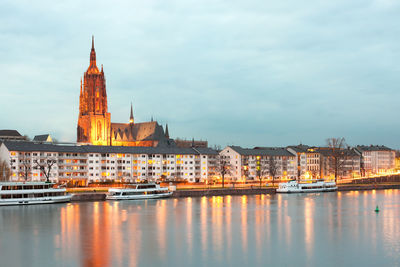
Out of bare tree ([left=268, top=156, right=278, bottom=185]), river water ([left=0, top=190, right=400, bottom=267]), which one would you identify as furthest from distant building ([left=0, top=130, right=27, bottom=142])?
river water ([left=0, top=190, right=400, bottom=267])

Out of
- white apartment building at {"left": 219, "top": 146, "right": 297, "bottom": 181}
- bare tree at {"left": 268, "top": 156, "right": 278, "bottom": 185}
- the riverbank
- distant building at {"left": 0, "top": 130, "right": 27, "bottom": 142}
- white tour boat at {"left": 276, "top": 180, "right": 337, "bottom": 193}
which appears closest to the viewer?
the riverbank

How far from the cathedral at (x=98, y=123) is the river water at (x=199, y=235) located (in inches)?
4060

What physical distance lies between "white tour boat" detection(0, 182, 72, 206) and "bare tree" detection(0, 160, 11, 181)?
2045 centimetres

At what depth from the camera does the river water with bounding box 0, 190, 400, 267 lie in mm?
38625

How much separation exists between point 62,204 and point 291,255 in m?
51.3

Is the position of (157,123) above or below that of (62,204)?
above

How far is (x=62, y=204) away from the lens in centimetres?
8256

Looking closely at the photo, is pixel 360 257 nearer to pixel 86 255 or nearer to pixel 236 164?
pixel 86 255

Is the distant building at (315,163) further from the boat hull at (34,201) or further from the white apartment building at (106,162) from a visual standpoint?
the boat hull at (34,201)

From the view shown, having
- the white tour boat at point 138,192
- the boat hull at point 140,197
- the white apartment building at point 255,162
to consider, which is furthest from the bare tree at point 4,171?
the white apartment building at point 255,162

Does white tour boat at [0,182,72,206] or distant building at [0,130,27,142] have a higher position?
distant building at [0,130,27,142]

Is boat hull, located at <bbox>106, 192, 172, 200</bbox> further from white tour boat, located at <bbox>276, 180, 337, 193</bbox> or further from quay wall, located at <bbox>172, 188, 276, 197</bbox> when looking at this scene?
white tour boat, located at <bbox>276, 180, 337, 193</bbox>

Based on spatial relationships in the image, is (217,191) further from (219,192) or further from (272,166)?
(272,166)

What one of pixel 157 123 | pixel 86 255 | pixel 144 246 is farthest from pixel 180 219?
pixel 157 123
